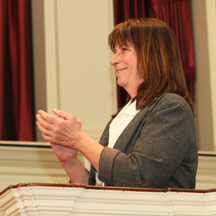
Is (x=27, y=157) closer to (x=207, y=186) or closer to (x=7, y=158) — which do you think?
(x=7, y=158)

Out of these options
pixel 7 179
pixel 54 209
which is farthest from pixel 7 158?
pixel 54 209

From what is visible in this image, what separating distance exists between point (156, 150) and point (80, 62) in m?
2.09

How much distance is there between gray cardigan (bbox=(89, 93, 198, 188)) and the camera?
2.06m

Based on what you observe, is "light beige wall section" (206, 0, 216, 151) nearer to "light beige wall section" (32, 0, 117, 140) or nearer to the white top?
"light beige wall section" (32, 0, 117, 140)

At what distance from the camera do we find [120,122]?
247cm

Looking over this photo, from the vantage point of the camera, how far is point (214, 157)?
4.24 metres

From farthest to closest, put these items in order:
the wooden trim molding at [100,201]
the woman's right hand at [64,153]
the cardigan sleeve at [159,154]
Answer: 1. the woman's right hand at [64,153]
2. the cardigan sleeve at [159,154]
3. the wooden trim molding at [100,201]

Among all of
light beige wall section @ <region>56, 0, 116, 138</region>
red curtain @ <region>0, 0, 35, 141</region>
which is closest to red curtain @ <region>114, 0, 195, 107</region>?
light beige wall section @ <region>56, 0, 116, 138</region>

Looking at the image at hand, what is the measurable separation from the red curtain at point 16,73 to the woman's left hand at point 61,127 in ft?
5.80

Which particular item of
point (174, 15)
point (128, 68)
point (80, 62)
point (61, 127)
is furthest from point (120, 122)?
point (174, 15)

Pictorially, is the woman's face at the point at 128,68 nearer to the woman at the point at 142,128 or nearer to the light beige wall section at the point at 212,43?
the woman at the point at 142,128

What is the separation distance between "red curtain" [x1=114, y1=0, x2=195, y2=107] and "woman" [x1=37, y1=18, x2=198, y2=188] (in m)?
2.04

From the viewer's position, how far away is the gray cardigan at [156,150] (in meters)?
2.06

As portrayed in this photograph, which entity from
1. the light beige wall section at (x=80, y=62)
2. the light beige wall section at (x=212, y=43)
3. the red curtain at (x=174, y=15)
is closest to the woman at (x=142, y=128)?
the light beige wall section at (x=80, y=62)
